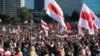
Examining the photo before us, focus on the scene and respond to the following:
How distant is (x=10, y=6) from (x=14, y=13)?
3.99 m

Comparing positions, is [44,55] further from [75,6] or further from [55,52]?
[75,6]

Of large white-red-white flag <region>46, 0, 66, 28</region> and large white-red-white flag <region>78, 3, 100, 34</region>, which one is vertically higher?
large white-red-white flag <region>46, 0, 66, 28</region>

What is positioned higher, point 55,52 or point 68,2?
point 55,52

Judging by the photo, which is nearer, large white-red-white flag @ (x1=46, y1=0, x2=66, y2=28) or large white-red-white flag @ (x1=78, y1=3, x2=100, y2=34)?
large white-red-white flag @ (x1=46, y1=0, x2=66, y2=28)

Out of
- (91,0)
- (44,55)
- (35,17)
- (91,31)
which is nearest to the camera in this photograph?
(44,55)

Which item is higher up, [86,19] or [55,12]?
[55,12]

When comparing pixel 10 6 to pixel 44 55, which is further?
pixel 10 6

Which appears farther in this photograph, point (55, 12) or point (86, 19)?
point (86, 19)

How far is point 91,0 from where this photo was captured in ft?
604

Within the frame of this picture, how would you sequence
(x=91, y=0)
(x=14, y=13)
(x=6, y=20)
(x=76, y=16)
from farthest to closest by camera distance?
(x=91, y=0)
(x=14, y=13)
(x=76, y=16)
(x=6, y=20)

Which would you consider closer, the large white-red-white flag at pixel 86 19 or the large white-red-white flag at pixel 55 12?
the large white-red-white flag at pixel 55 12

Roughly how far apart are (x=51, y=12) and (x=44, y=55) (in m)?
2.74

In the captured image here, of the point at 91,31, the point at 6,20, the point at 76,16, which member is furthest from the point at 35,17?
the point at 91,31

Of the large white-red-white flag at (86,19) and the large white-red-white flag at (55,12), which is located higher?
the large white-red-white flag at (55,12)
